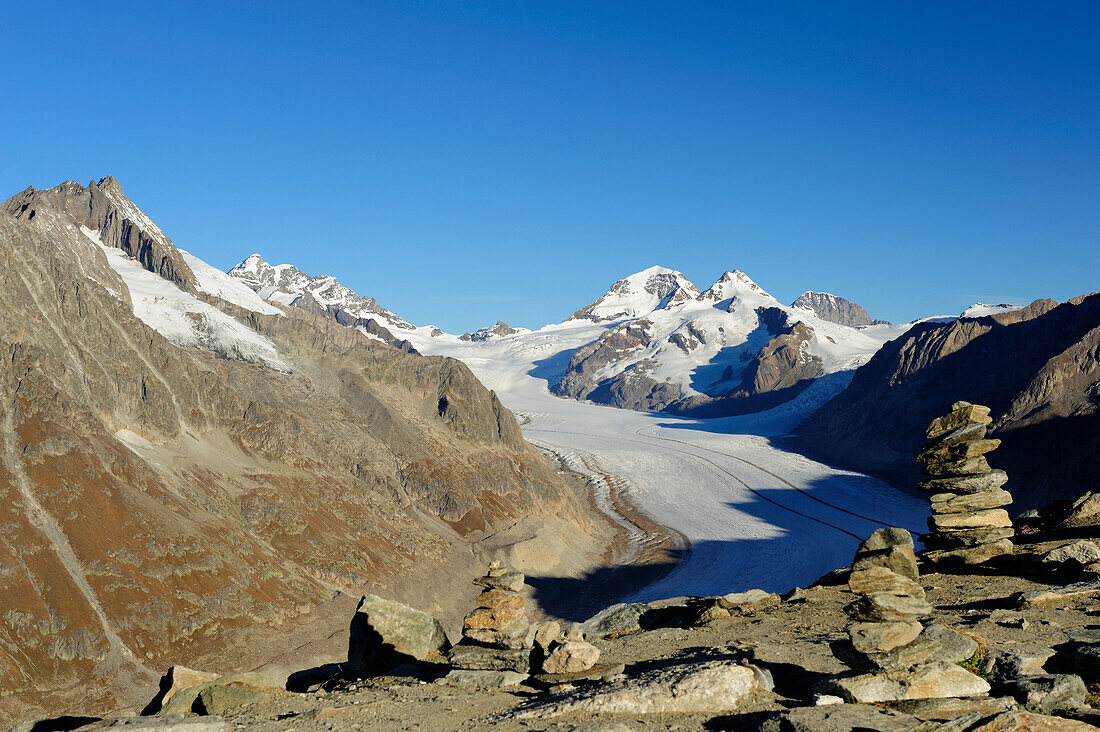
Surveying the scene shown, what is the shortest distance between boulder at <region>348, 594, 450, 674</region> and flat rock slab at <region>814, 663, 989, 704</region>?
11.3 meters

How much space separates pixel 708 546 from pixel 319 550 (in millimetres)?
47807

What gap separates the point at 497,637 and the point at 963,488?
55.8 feet

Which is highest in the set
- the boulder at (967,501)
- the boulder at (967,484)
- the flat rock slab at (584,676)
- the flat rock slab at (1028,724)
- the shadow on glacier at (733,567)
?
the boulder at (967,484)

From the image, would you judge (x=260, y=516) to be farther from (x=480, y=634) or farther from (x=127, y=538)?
(x=480, y=634)

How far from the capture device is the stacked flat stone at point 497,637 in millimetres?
17578

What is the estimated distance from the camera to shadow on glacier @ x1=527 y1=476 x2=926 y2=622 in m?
76.6

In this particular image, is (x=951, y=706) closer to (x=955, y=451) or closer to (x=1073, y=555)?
(x=1073, y=555)

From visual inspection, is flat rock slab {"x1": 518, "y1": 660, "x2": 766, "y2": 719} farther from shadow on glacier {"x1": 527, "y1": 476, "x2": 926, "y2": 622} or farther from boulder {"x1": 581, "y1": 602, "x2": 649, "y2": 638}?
shadow on glacier {"x1": 527, "y1": 476, "x2": 926, "y2": 622}

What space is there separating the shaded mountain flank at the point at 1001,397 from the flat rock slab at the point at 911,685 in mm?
108362

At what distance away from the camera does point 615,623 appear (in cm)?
2488

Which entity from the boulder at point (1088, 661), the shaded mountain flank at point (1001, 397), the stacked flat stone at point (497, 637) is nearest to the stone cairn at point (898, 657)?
the boulder at point (1088, 661)

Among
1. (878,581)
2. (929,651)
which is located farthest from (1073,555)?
(929,651)

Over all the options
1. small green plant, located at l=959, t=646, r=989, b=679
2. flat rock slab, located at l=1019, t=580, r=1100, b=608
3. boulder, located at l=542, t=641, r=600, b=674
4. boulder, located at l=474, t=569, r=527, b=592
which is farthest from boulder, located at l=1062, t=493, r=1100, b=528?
boulder, located at l=542, t=641, r=600, b=674

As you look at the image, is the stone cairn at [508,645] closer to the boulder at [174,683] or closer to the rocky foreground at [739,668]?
the rocky foreground at [739,668]
